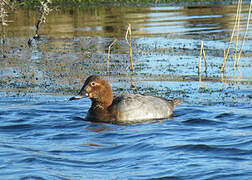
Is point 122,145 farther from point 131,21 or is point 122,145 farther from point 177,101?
point 131,21

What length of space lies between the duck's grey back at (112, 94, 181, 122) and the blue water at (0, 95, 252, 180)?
0.97ft

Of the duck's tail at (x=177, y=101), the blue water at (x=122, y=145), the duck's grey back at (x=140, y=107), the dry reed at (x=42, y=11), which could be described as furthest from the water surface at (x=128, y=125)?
the dry reed at (x=42, y=11)

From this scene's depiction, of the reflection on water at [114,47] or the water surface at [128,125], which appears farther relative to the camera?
the reflection on water at [114,47]

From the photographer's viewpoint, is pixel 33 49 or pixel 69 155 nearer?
pixel 69 155

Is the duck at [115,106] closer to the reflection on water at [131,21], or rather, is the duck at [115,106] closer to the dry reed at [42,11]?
the dry reed at [42,11]

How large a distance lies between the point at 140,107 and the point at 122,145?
1.97 metres

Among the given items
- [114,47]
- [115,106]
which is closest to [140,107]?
[115,106]

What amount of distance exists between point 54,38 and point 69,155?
15.7m

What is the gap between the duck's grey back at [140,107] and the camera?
10406mm

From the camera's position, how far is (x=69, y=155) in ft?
26.6

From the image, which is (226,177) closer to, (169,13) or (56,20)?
(56,20)

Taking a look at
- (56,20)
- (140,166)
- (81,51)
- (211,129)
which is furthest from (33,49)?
(140,166)

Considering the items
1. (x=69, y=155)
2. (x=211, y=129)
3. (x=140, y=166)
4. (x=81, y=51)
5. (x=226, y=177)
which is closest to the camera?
(x=226, y=177)

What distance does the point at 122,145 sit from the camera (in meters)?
8.70
